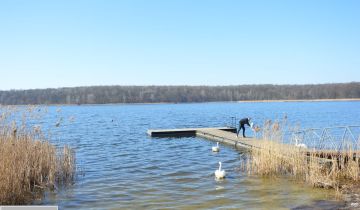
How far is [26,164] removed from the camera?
8.86 meters

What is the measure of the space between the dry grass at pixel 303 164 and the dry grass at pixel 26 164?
17.4 ft

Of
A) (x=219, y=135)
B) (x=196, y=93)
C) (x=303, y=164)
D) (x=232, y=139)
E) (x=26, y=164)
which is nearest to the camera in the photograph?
(x=26, y=164)

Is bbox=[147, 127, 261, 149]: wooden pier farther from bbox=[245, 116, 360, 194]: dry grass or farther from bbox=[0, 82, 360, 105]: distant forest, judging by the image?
bbox=[0, 82, 360, 105]: distant forest

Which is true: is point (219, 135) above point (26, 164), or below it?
below

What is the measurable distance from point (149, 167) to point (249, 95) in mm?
122032

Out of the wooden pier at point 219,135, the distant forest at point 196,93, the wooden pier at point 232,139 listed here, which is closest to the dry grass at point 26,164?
the wooden pier at point 232,139

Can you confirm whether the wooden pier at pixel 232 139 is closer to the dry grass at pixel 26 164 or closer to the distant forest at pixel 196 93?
the dry grass at pixel 26 164

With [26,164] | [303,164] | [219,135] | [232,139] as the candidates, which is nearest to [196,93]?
[219,135]

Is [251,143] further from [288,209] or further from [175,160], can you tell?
[288,209]

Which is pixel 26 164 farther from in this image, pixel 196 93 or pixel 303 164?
pixel 196 93

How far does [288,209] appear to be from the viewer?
809cm

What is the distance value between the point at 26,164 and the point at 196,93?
414 ft

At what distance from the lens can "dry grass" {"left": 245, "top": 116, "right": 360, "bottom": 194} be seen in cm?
998

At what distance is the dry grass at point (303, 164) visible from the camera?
393 inches
